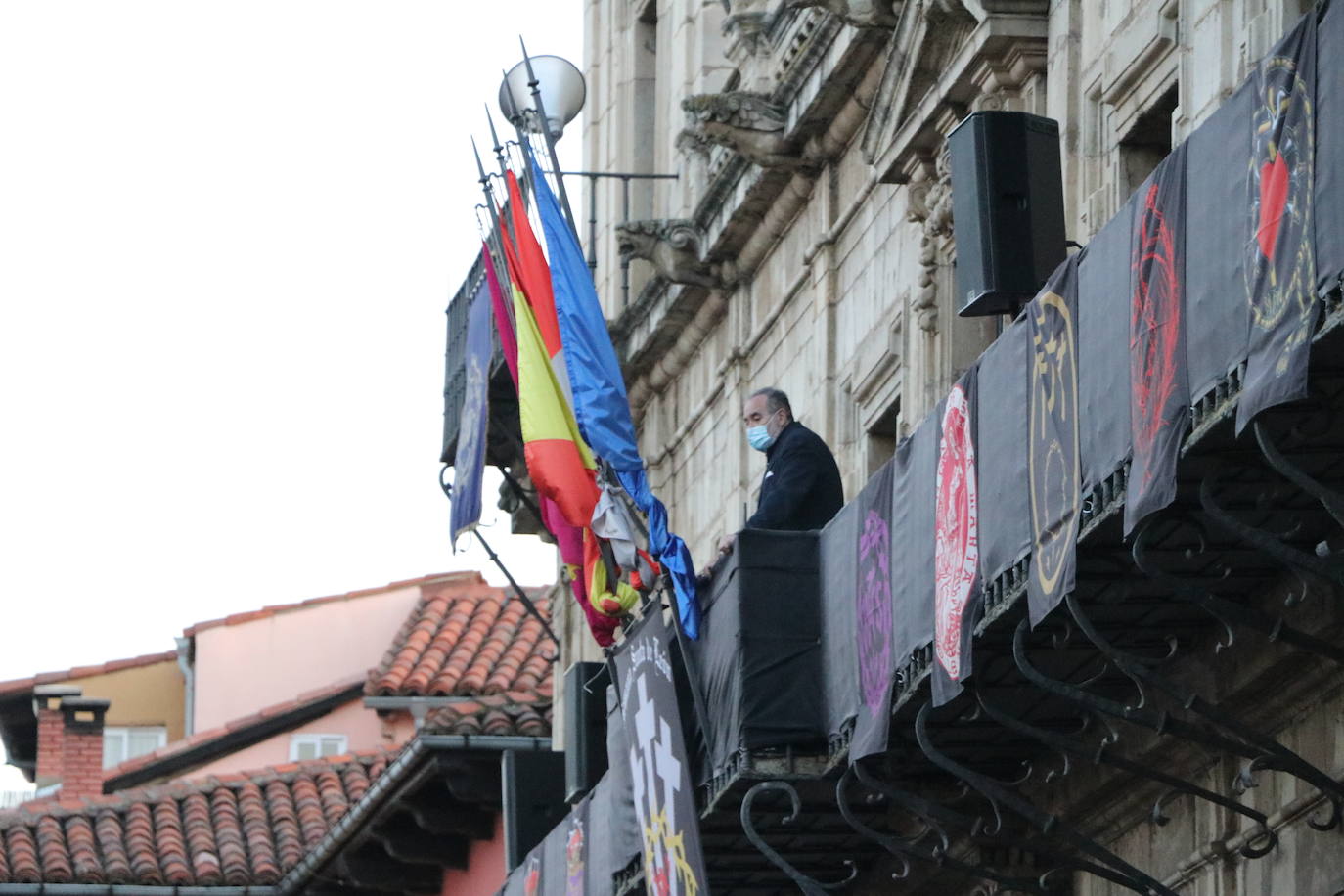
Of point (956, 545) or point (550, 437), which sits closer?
point (956, 545)

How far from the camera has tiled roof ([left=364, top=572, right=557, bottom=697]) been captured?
141 feet

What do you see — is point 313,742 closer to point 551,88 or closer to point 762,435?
point 551,88

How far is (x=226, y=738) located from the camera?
45656mm

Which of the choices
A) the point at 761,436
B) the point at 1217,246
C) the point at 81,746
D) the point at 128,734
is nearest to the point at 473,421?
the point at 761,436

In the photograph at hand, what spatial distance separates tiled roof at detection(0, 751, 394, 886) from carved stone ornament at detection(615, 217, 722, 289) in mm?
12847

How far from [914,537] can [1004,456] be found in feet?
4.50

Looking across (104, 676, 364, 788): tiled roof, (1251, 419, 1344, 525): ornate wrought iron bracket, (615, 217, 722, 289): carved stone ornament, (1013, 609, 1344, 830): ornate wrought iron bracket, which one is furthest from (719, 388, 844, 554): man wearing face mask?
(104, 676, 364, 788): tiled roof

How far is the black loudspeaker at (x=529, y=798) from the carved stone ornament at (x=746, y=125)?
7.86 metres

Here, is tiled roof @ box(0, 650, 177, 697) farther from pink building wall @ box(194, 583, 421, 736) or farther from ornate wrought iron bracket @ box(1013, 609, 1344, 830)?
ornate wrought iron bracket @ box(1013, 609, 1344, 830)

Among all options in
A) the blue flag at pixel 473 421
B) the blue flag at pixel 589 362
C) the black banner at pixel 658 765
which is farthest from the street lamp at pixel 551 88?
the black banner at pixel 658 765

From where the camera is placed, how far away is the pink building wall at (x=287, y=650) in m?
49.8

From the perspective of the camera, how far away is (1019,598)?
13977 mm

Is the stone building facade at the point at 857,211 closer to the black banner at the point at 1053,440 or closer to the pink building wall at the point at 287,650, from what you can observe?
the black banner at the point at 1053,440

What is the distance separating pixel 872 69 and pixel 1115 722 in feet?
25.2
